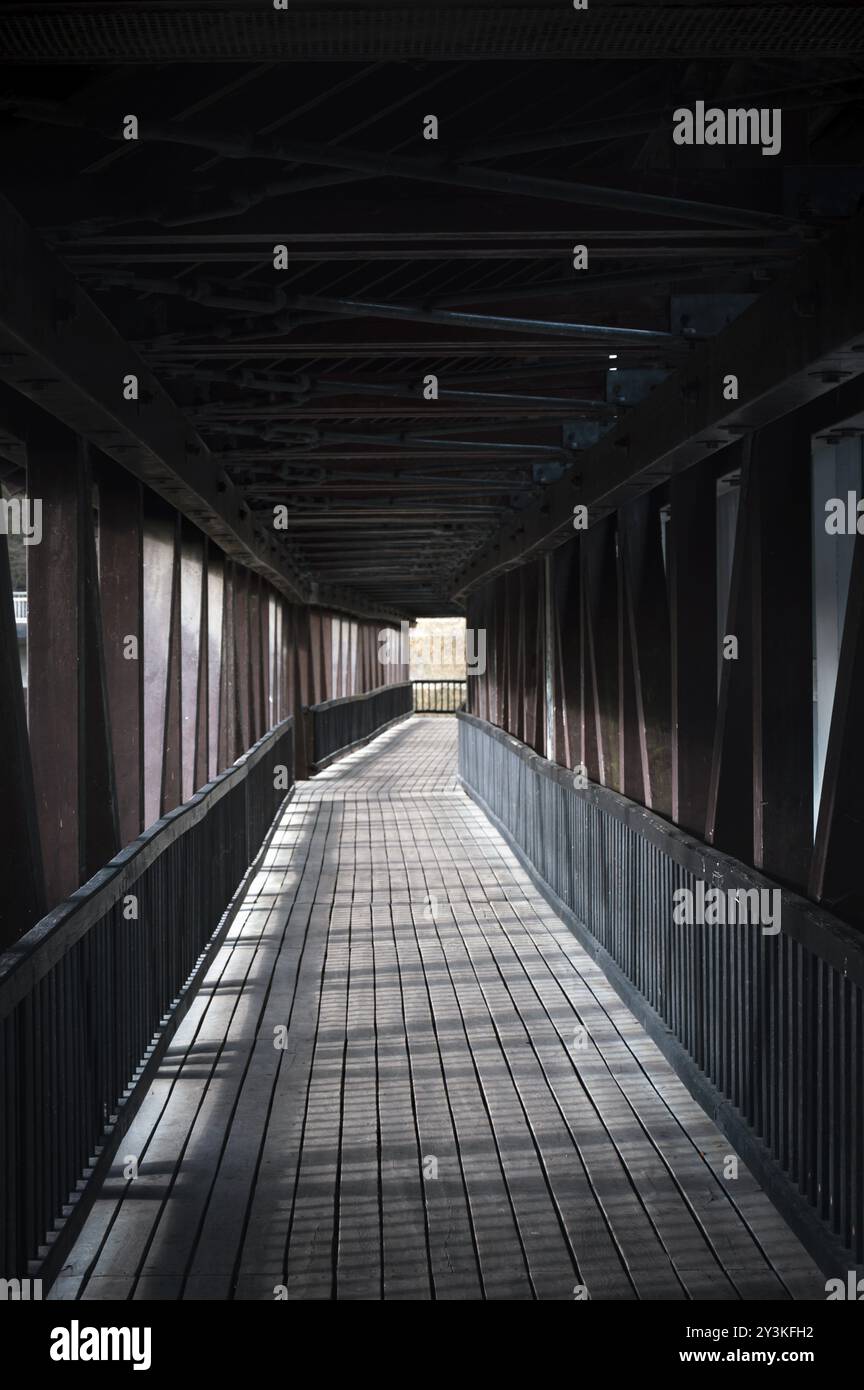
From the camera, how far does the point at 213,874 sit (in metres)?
8.85

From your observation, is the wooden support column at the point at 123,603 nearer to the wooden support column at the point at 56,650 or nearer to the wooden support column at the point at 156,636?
the wooden support column at the point at 156,636

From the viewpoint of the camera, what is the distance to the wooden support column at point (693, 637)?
279 inches

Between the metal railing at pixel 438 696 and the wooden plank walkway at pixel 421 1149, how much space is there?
43022mm

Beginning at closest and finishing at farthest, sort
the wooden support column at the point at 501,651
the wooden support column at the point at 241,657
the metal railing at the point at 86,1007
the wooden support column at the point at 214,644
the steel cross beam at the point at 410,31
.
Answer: the steel cross beam at the point at 410,31 < the metal railing at the point at 86,1007 < the wooden support column at the point at 214,644 < the wooden support column at the point at 241,657 < the wooden support column at the point at 501,651

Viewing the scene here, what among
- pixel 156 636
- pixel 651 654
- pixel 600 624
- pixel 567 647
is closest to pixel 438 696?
pixel 567 647

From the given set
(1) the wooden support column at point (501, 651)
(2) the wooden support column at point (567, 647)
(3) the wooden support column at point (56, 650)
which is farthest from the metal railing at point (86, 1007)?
(1) the wooden support column at point (501, 651)

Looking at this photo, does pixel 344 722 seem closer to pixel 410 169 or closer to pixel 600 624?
pixel 600 624

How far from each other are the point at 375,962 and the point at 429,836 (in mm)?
6322

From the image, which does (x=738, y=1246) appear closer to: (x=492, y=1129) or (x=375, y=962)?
(x=492, y=1129)

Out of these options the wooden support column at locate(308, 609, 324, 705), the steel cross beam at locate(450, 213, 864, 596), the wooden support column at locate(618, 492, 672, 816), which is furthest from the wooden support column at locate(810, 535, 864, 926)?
the wooden support column at locate(308, 609, 324, 705)

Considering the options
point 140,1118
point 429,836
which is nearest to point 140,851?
point 140,1118

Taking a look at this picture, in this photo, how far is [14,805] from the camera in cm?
464

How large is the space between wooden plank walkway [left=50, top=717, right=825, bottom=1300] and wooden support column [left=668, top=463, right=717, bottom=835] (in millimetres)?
1250

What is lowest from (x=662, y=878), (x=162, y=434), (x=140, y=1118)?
(x=140, y=1118)
